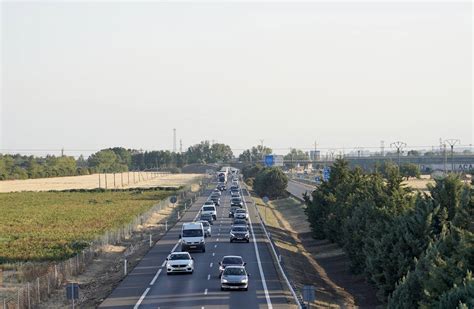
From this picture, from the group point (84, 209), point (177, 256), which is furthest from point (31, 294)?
point (84, 209)

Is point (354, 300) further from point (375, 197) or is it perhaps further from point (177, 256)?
point (177, 256)

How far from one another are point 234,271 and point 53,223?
161ft

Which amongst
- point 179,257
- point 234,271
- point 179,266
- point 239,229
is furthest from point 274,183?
point 234,271

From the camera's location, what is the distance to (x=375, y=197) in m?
44.1

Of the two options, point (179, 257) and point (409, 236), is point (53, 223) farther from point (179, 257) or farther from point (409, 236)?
point (409, 236)

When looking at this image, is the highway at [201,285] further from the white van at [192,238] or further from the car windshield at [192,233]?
the car windshield at [192,233]

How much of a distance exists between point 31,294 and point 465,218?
A: 714 inches

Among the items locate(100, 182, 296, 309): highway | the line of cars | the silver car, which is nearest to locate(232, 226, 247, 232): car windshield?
the line of cars

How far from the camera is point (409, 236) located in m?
32.4

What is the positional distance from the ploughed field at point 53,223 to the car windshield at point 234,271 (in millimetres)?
18766

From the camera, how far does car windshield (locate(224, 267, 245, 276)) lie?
118ft

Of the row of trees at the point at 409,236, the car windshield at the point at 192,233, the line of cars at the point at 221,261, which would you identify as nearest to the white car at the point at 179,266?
the line of cars at the point at 221,261

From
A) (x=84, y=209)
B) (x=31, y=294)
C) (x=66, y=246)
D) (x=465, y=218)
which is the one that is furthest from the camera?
(x=84, y=209)

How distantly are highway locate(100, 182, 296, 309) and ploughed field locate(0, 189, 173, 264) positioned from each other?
827 cm
